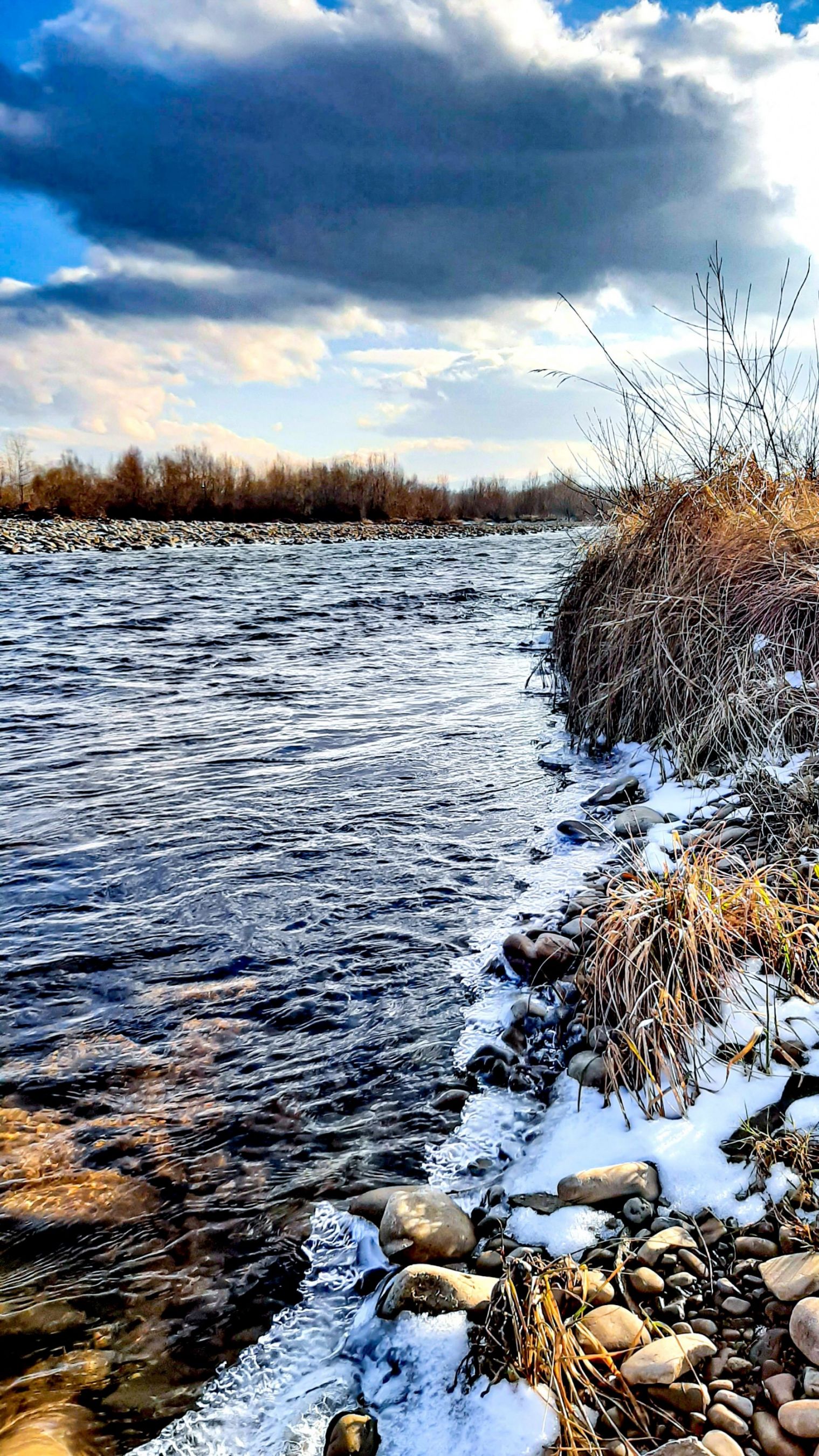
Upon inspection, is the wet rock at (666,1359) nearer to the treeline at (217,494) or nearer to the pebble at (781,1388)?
the pebble at (781,1388)

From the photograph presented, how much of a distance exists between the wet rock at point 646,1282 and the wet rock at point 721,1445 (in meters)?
0.30

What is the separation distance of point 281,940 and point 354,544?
82.3ft

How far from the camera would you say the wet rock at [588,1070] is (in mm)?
2457

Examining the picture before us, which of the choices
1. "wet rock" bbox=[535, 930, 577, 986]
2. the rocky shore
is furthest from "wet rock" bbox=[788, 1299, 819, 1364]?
"wet rock" bbox=[535, 930, 577, 986]

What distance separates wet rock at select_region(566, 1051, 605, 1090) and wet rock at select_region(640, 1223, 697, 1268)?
2.08ft

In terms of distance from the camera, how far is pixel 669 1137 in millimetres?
2125

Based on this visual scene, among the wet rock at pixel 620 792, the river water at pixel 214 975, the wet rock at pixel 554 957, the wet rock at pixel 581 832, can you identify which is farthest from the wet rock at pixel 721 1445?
the wet rock at pixel 620 792

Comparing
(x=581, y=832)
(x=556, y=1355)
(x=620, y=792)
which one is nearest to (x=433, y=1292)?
(x=556, y=1355)

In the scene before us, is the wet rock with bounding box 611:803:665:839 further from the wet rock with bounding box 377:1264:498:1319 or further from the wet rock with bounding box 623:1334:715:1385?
the wet rock with bounding box 623:1334:715:1385

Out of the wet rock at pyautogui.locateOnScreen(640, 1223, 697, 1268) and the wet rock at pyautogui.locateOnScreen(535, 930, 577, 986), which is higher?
the wet rock at pyautogui.locateOnScreen(535, 930, 577, 986)

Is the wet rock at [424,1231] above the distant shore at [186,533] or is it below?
below

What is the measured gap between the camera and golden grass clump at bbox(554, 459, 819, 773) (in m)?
4.25

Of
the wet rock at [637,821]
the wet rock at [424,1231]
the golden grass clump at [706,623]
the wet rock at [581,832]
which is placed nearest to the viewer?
the wet rock at [424,1231]

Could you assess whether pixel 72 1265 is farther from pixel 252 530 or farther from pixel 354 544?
pixel 252 530
